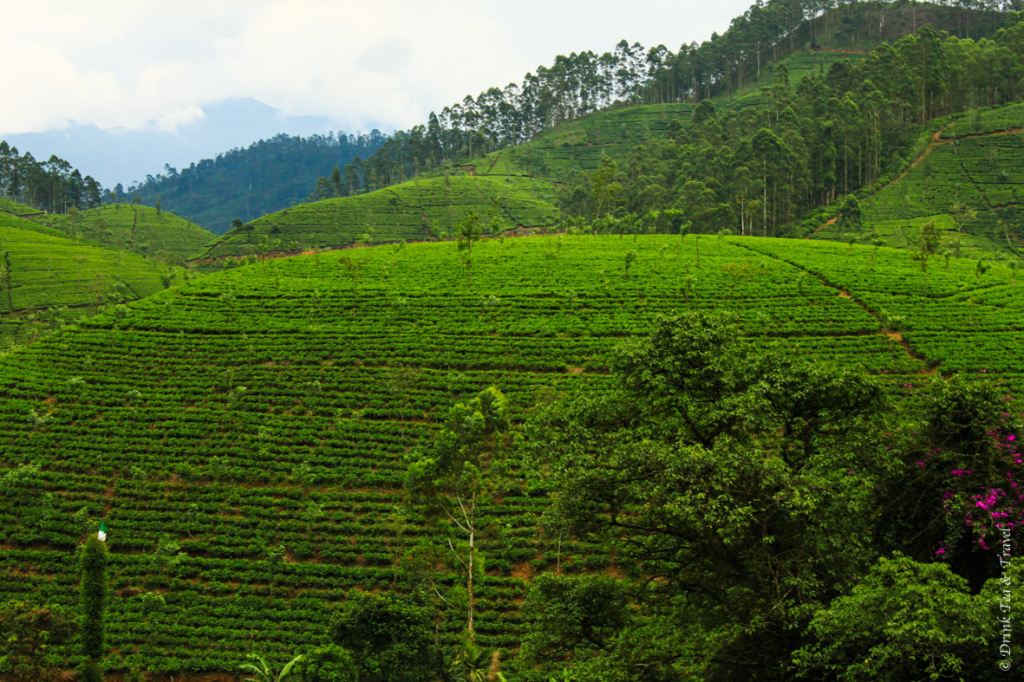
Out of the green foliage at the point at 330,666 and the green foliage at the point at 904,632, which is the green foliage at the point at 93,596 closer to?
the green foliage at the point at 330,666

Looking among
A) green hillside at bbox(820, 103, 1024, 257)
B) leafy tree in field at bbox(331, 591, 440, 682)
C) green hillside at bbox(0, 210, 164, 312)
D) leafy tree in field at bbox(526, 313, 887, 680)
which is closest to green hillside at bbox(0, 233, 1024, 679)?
leafy tree in field at bbox(526, 313, 887, 680)

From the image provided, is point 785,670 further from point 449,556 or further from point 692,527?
point 449,556

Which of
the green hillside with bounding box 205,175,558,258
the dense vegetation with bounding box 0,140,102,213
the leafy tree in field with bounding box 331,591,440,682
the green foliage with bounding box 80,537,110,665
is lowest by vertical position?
the leafy tree in field with bounding box 331,591,440,682

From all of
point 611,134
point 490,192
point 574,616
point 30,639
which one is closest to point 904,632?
point 574,616

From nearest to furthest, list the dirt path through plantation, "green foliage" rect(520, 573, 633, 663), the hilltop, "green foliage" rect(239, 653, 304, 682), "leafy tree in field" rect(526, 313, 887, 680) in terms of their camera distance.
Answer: "leafy tree in field" rect(526, 313, 887, 680) → "green foliage" rect(520, 573, 633, 663) → "green foliage" rect(239, 653, 304, 682) → the dirt path through plantation → the hilltop

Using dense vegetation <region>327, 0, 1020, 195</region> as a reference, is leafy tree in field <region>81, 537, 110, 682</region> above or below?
below

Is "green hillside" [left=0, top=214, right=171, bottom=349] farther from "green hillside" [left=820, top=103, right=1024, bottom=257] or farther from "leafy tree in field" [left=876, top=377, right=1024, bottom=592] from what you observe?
"green hillside" [left=820, top=103, right=1024, bottom=257]

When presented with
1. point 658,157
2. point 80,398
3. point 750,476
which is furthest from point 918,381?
point 658,157

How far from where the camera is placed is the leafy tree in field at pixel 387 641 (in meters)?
20.6

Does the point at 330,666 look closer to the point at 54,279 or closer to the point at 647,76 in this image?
the point at 54,279

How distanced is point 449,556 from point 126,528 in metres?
14.4

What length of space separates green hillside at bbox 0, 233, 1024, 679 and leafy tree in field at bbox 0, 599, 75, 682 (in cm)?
201

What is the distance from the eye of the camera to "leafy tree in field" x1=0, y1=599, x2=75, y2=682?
2242 centimetres

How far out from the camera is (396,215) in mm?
109438
